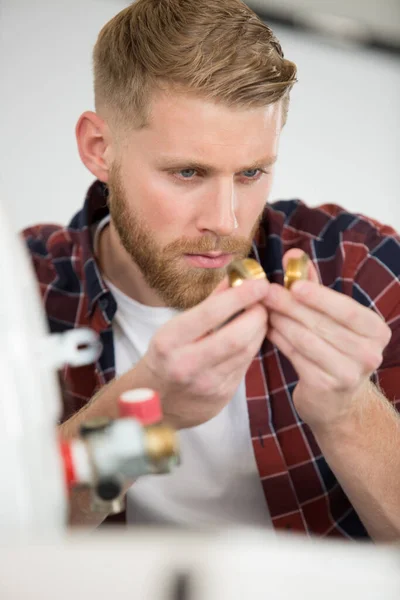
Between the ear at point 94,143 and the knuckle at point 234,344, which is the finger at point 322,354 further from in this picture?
the ear at point 94,143

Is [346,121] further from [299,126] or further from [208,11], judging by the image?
[208,11]

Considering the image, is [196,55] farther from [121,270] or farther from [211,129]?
[121,270]

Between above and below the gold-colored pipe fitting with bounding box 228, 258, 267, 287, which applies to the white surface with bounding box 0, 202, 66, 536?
above

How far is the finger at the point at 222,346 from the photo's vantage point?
517 millimetres

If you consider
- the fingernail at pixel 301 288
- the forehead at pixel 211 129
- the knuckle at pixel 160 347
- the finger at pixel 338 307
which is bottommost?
the knuckle at pixel 160 347

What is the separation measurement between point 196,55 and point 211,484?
0.51 m

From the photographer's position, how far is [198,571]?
11.5 inches

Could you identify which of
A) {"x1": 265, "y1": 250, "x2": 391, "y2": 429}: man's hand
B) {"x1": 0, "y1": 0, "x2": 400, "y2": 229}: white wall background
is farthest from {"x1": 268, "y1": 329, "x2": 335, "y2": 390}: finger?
{"x1": 0, "y1": 0, "x2": 400, "y2": 229}: white wall background

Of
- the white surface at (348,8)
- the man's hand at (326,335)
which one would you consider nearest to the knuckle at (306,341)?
the man's hand at (326,335)

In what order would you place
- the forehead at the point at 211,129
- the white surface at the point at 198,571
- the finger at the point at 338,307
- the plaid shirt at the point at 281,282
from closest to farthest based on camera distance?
1. the white surface at the point at 198,571
2. the finger at the point at 338,307
3. the forehead at the point at 211,129
4. the plaid shirt at the point at 281,282

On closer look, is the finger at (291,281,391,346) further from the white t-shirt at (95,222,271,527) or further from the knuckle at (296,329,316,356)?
the white t-shirt at (95,222,271,527)

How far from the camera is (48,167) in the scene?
94 cm

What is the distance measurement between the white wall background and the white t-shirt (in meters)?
0.31

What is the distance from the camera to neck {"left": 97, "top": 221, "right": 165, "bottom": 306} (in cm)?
91
